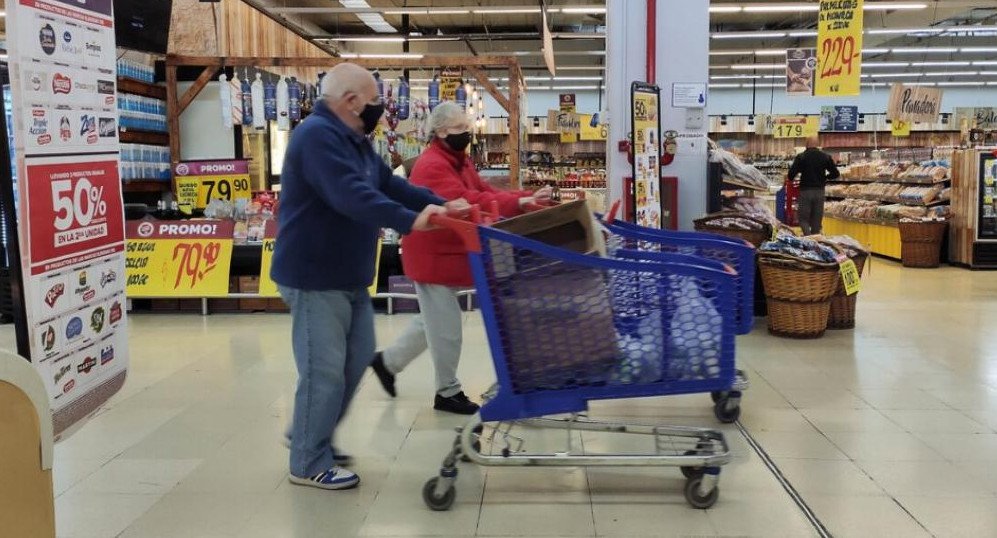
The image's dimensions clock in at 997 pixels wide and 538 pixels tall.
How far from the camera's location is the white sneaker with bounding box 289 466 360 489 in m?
3.15

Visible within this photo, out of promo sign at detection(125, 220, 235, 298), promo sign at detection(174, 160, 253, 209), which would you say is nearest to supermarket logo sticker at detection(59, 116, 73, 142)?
promo sign at detection(125, 220, 235, 298)

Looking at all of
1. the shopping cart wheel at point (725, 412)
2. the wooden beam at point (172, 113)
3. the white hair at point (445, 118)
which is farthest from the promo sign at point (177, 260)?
the shopping cart wheel at point (725, 412)

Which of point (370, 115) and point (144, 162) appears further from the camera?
point (144, 162)

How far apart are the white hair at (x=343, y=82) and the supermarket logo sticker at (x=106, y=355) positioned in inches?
50.5

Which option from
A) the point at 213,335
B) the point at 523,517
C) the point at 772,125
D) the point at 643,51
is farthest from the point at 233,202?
the point at 772,125

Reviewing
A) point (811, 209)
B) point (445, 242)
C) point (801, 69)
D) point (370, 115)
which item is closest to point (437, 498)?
point (445, 242)

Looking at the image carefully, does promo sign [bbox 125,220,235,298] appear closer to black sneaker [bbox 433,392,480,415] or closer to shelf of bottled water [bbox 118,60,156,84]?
shelf of bottled water [bbox 118,60,156,84]

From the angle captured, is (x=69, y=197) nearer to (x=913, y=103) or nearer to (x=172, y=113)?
(x=172, y=113)

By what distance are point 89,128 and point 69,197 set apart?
31cm

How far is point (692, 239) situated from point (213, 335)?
3972 mm

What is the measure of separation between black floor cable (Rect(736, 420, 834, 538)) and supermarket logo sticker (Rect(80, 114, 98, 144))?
9.33 feet

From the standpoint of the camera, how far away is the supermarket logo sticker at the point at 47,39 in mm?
2664

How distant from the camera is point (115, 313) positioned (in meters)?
3.26

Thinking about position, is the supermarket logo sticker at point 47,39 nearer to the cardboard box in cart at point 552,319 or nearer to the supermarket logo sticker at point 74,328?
the supermarket logo sticker at point 74,328
